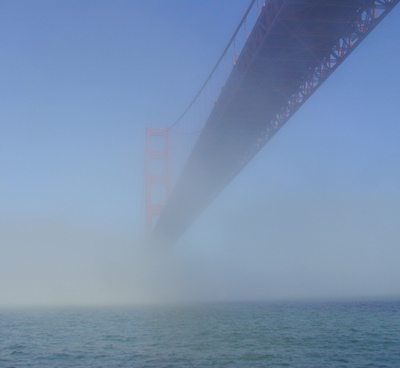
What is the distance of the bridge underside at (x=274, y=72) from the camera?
16891 mm

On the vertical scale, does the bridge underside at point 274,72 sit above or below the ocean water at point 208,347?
above

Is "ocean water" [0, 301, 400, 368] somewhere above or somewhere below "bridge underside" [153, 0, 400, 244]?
below

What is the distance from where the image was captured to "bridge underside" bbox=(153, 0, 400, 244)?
1689 cm

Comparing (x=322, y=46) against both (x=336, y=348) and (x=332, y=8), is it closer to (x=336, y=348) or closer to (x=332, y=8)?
(x=332, y=8)

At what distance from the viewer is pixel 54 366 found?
14477mm

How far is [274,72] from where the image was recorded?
70.3ft

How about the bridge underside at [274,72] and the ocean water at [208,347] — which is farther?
the bridge underside at [274,72]

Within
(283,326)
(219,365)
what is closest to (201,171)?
(283,326)

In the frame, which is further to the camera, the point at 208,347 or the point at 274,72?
the point at 274,72

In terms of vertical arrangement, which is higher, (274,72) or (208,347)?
(274,72)

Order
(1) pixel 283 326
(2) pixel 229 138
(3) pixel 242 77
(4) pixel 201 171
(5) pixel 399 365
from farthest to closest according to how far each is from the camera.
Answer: (4) pixel 201 171 < (2) pixel 229 138 < (1) pixel 283 326 < (3) pixel 242 77 < (5) pixel 399 365

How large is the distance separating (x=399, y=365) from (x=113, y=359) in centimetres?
837

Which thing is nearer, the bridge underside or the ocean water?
the ocean water

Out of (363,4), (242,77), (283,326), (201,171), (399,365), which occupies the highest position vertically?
(201,171)
